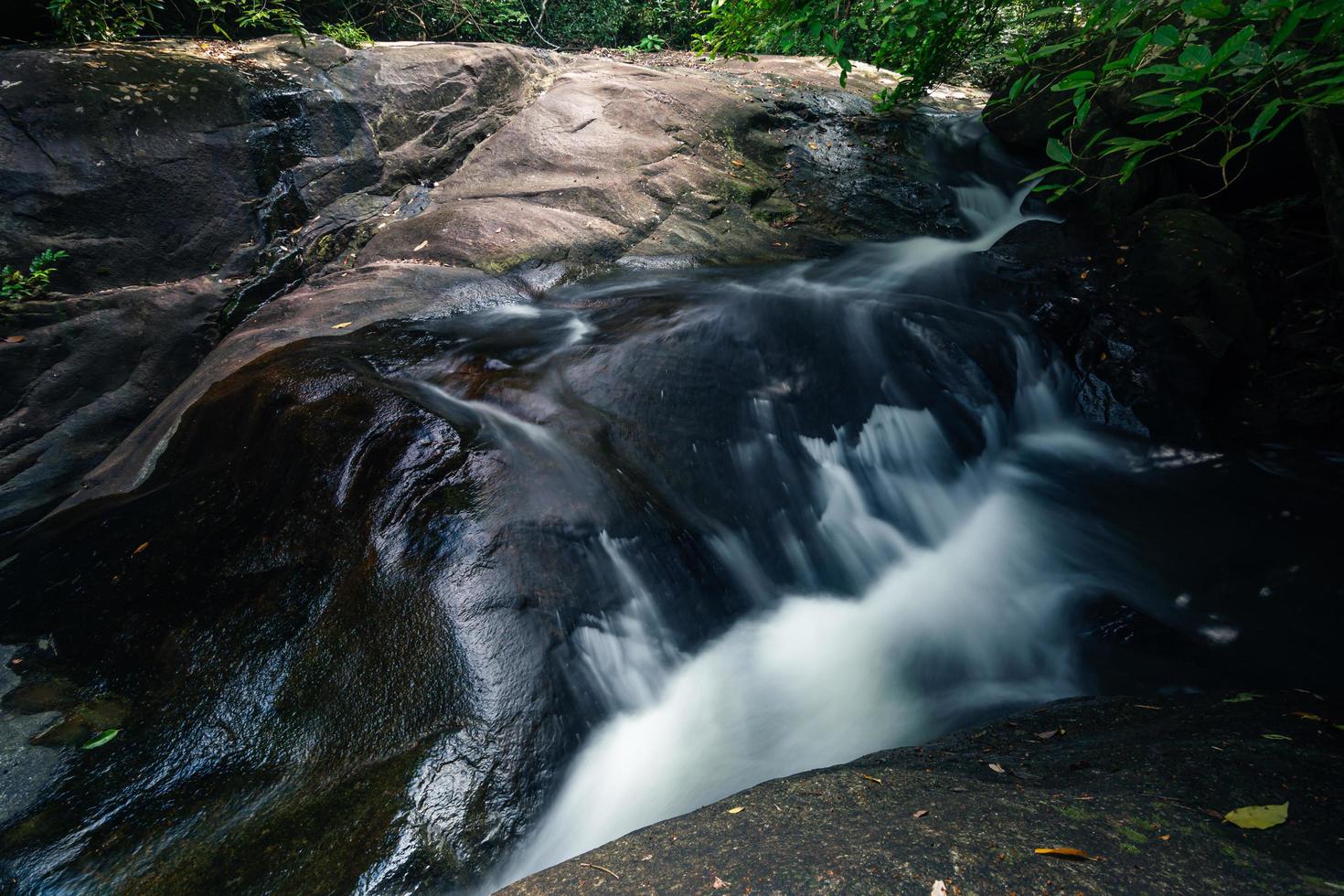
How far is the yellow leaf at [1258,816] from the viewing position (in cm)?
178

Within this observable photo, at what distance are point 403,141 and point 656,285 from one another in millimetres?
3539

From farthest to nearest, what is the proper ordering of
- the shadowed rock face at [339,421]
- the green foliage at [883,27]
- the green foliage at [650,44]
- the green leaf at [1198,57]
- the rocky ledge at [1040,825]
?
1. the green foliage at [650,44]
2. the green foliage at [883,27]
3. the shadowed rock face at [339,421]
4. the green leaf at [1198,57]
5. the rocky ledge at [1040,825]

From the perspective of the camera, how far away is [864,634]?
3875 mm

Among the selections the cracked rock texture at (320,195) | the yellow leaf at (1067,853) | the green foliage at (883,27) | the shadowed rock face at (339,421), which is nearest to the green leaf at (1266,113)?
the yellow leaf at (1067,853)

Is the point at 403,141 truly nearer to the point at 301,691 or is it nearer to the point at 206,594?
the point at 206,594

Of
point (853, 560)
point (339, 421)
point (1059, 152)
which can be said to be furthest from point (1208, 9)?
point (339, 421)

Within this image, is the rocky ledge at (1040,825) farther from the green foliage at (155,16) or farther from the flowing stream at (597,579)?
the green foliage at (155,16)

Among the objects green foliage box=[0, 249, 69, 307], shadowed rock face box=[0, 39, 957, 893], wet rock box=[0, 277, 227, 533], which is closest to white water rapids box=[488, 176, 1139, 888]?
shadowed rock face box=[0, 39, 957, 893]

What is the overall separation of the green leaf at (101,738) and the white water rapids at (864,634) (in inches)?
61.2

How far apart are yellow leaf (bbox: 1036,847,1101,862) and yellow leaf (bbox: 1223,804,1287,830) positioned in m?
0.48

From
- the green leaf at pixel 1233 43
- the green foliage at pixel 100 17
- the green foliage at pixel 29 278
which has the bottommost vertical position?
the green leaf at pixel 1233 43

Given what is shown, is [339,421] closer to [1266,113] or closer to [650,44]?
[1266,113]

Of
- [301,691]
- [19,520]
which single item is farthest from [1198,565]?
[19,520]

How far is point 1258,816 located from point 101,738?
→ 3.75m
